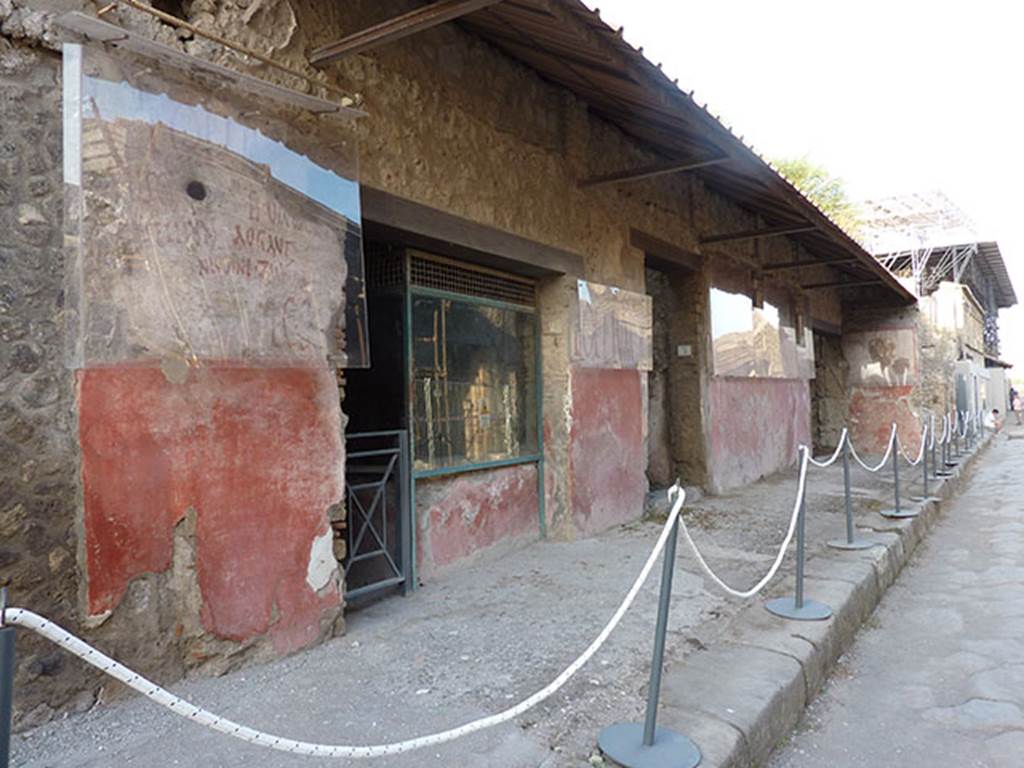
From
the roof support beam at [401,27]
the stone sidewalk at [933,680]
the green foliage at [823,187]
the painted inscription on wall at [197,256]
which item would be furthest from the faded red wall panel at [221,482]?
the green foliage at [823,187]

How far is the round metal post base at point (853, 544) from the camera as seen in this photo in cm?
548

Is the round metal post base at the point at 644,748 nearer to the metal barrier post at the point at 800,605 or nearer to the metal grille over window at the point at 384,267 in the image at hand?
the metal barrier post at the point at 800,605

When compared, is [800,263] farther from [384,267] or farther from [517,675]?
[517,675]

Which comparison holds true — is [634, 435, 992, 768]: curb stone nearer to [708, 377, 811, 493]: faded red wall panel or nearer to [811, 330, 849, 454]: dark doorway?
[708, 377, 811, 493]: faded red wall panel

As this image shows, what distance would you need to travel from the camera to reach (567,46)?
14.3 feet

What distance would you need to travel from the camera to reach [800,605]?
4004 mm

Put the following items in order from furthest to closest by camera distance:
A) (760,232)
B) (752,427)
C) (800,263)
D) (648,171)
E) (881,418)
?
1. (881,418)
2. (752,427)
3. (800,263)
4. (760,232)
5. (648,171)

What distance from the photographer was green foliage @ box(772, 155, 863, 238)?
69.8 ft

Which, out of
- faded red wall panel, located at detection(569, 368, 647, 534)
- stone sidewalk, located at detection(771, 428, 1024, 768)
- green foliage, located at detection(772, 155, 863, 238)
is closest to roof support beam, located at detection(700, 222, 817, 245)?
faded red wall panel, located at detection(569, 368, 647, 534)

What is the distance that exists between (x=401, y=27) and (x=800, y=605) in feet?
12.2

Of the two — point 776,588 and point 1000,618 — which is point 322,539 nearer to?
point 776,588

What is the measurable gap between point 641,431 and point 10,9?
18.2 ft

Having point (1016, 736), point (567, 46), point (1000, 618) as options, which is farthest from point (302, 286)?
point (1000, 618)

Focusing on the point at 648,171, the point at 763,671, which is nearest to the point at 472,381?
the point at 648,171
